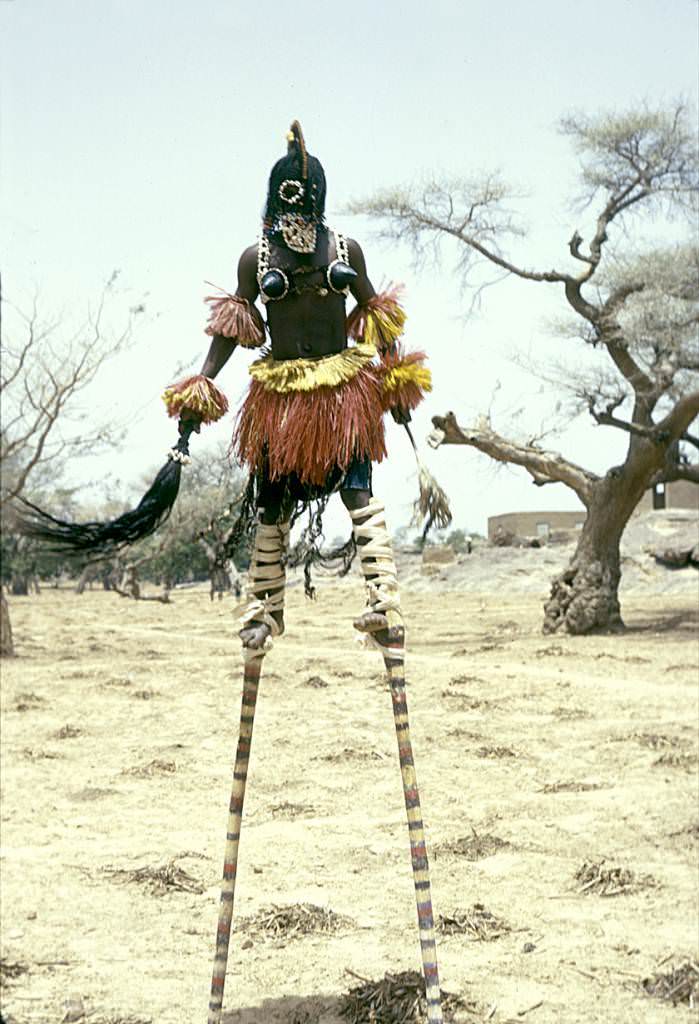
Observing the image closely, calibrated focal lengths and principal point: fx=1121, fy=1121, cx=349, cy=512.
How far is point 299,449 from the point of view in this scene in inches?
125

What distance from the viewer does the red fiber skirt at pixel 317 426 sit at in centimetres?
316

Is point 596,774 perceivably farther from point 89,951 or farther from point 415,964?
point 89,951

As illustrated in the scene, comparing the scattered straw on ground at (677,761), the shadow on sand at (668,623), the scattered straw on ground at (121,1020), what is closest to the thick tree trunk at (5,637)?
the shadow on sand at (668,623)

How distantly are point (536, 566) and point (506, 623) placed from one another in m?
10.4

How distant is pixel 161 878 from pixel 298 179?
3.73m

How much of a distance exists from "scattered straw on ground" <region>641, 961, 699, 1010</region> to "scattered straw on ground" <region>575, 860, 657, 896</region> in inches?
39.2

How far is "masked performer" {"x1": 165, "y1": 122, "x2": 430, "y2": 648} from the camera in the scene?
3.16m

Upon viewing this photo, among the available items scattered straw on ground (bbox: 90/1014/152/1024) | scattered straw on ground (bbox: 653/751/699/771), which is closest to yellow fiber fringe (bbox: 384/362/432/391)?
scattered straw on ground (bbox: 90/1014/152/1024)

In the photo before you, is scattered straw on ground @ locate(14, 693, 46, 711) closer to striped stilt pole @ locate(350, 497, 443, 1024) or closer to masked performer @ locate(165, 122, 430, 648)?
masked performer @ locate(165, 122, 430, 648)

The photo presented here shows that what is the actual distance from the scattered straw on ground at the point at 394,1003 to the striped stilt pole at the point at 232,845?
786 mm

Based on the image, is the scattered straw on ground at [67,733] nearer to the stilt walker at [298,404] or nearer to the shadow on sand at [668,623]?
the stilt walker at [298,404]

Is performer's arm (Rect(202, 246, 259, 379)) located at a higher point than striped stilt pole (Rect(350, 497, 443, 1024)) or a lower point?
higher

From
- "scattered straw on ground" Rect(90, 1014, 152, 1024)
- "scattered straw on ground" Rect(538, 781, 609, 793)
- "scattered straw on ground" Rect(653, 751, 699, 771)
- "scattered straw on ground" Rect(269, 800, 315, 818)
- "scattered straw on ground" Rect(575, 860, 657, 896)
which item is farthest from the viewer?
"scattered straw on ground" Rect(653, 751, 699, 771)

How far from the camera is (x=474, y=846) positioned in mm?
6070
